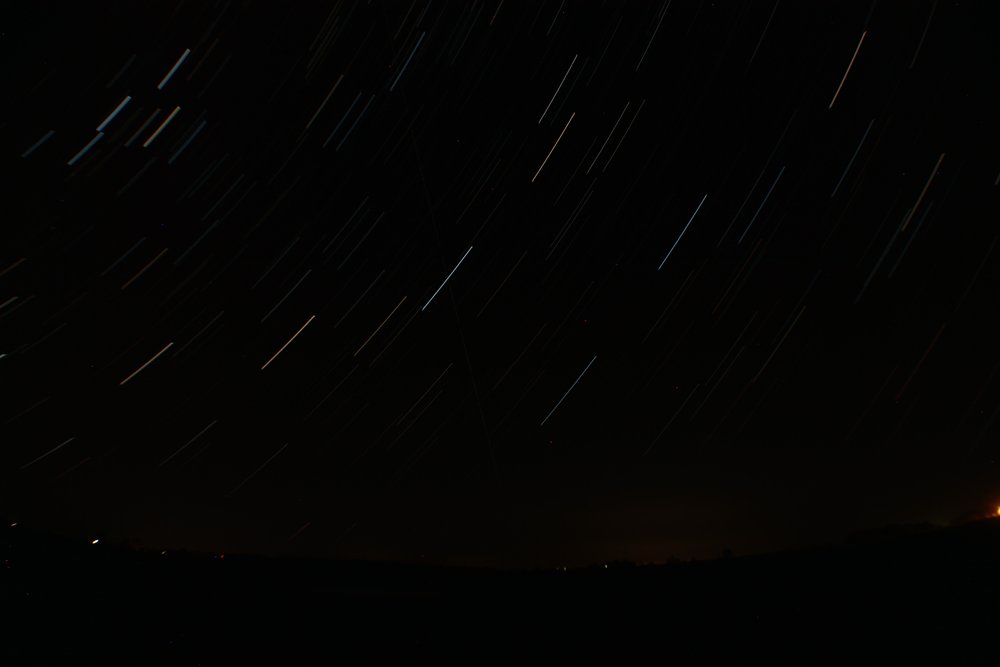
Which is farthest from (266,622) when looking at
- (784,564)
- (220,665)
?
(784,564)

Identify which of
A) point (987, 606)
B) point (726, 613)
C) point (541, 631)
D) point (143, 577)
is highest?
point (987, 606)

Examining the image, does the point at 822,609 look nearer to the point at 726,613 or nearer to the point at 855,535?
the point at 726,613

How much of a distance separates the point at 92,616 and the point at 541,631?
3094 millimetres

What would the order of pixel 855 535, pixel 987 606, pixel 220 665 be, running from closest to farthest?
pixel 987 606, pixel 220 665, pixel 855 535

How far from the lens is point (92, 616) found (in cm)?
580

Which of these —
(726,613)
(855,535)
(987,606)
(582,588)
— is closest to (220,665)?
(582,588)

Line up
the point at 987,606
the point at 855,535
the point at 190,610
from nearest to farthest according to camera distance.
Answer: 1. the point at 987,606
2. the point at 190,610
3. the point at 855,535

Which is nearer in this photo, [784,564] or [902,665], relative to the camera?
[902,665]

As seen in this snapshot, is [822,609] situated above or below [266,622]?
above

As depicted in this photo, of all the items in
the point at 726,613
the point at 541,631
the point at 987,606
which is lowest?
the point at 541,631

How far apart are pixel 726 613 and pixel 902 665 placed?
1097 mm

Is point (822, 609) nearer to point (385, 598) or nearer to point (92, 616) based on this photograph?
point (385, 598)

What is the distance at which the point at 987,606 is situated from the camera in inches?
204

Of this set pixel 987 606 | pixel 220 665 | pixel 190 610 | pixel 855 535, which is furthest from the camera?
pixel 855 535
